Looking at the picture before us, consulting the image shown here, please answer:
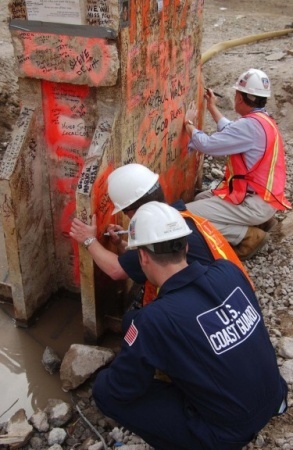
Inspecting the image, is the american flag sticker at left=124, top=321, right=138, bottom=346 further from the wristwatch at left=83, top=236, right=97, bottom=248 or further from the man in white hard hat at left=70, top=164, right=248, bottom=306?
the wristwatch at left=83, top=236, right=97, bottom=248

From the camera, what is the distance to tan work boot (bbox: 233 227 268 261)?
5.42 metres

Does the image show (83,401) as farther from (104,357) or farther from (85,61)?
(85,61)

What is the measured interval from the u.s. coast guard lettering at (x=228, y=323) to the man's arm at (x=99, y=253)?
3.60ft

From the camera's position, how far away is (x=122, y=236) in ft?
14.5

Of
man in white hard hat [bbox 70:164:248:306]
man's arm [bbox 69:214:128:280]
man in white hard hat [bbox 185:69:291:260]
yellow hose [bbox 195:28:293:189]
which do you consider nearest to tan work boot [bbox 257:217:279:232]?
man in white hard hat [bbox 185:69:291:260]

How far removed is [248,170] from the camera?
5.17m

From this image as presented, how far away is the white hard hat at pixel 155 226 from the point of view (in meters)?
3.03

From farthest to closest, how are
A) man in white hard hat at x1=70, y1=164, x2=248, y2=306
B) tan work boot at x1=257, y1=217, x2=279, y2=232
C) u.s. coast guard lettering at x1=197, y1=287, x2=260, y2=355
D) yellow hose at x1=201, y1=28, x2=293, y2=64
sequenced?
yellow hose at x1=201, y1=28, x2=293, y2=64
tan work boot at x1=257, y1=217, x2=279, y2=232
man in white hard hat at x1=70, y1=164, x2=248, y2=306
u.s. coast guard lettering at x1=197, y1=287, x2=260, y2=355

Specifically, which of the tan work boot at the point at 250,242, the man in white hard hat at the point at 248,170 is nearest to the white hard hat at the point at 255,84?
the man in white hard hat at the point at 248,170

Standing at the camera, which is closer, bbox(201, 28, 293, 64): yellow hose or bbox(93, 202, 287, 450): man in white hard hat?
bbox(93, 202, 287, 450): man in white hard hat

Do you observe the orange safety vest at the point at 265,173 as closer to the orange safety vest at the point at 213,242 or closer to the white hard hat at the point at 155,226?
the orange safety vest at the point at 213,242

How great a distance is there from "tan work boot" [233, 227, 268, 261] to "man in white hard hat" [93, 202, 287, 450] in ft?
7.37

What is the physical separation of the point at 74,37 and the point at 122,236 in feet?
5.46

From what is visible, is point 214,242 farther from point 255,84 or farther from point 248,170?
point 255,84
